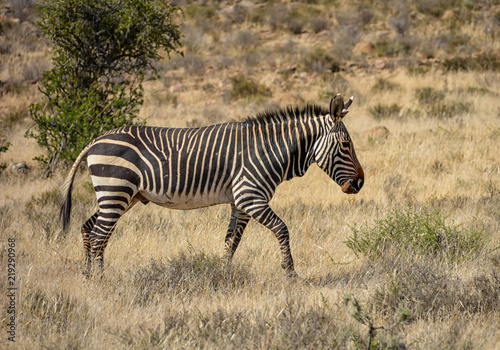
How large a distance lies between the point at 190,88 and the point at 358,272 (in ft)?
47.2

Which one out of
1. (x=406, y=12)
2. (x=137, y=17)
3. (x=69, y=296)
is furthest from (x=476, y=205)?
(x=406, y=12)

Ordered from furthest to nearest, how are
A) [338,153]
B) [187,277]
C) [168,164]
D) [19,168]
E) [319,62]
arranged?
[319,62], [19,168], [338,153], [168,164], [187,277]

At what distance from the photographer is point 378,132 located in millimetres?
11875

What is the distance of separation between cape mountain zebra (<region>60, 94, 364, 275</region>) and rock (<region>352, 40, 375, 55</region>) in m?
17.3

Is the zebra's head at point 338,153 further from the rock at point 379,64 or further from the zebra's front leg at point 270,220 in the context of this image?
the rock at point 379,64

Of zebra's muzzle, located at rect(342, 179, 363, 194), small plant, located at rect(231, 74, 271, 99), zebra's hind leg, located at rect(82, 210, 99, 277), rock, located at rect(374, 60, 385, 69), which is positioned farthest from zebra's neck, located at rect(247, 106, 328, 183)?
rock, located at rect(374, 60, 385, 69)

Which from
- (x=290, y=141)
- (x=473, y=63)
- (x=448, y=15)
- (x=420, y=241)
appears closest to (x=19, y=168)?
(x=290, y=141)

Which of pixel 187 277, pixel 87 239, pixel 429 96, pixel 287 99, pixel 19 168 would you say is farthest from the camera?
pixel 287 99

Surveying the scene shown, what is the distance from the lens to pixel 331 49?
22.5m

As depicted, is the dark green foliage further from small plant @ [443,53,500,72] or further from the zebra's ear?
small plant @ [443,53,500,72]

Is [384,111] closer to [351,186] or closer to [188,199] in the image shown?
[351,186]

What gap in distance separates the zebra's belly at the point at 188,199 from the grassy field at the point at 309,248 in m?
0.57

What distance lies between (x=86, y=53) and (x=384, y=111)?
811cm

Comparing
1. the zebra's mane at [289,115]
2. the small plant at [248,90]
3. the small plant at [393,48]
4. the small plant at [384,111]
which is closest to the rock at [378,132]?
the small plant at [384,111]
